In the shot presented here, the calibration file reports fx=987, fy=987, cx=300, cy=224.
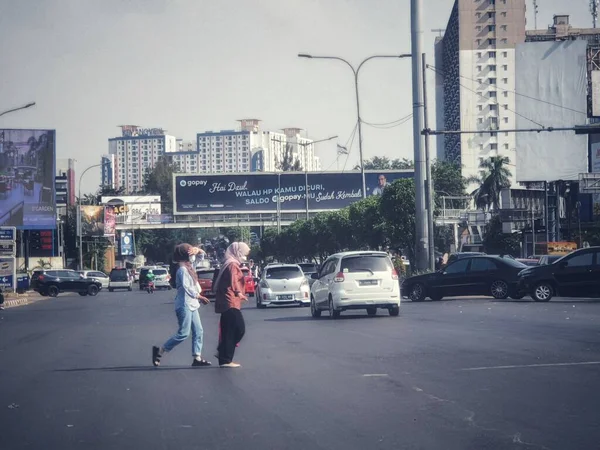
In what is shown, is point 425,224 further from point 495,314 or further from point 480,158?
point 480,158

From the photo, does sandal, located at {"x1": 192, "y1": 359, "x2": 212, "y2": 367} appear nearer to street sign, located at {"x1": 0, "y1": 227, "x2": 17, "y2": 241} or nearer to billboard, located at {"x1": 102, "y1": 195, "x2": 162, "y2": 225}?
street sign, located at {"x1": 0, "y1": 227, "x2": 17, "y2": 241}

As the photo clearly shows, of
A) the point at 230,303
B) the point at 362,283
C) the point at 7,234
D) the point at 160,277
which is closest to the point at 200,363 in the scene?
the point at 230,303

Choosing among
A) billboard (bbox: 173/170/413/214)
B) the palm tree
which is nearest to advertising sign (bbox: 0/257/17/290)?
billboard (bbox: 173/170/413/214)

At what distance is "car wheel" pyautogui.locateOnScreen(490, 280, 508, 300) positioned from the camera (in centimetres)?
3284

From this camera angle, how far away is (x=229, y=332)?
1327 centimetres

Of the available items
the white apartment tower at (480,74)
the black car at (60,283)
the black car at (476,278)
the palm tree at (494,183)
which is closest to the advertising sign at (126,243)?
the palm tree at (494,183)

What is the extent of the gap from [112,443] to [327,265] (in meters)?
18.4

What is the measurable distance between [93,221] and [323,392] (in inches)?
3117

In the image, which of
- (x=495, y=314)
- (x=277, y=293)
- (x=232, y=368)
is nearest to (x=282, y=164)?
(x=277, y=293)

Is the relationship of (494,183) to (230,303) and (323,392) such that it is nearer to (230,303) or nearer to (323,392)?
(230,303)

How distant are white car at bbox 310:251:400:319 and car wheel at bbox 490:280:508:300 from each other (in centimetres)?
892

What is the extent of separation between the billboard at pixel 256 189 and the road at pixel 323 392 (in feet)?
253

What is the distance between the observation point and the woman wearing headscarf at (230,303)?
1327 cm

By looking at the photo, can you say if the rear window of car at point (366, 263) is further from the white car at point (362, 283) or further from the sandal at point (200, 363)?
the sandal at point (200, 363)
